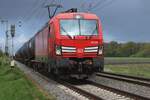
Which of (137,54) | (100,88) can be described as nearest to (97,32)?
(100,88)

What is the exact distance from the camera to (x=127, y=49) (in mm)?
131500

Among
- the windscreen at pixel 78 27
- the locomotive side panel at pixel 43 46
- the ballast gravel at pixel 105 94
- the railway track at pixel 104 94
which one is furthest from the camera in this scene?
the locomotive side panel at pixel 43 46

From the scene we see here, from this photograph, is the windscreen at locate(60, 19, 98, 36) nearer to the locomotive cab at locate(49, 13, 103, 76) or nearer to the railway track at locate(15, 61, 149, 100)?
the locomotive cab at locate(49, 13, 103, 76)

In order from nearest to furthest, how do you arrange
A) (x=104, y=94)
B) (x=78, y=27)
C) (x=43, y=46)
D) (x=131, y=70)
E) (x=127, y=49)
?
1. (x=104, y=94)
2. (x=78, y=27)
3. (x=43, y=46)
4. (x=131, y=70)
5. (x=127, y=49)

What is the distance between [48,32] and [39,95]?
8898 millimetres

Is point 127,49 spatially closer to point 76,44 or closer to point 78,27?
point 78,27

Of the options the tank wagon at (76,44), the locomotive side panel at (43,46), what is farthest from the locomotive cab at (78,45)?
the locomotive side panel at (43,46)

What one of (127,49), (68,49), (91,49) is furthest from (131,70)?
(127,49)

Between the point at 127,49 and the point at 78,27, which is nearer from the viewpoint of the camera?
the point at 78,27

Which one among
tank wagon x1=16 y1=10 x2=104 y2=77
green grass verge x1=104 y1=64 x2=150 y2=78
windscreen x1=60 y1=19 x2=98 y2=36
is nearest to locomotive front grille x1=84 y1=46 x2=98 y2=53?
tank wagon x1=16 y1=10 x2=104 y2=77

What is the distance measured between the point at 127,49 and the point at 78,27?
109238 mm

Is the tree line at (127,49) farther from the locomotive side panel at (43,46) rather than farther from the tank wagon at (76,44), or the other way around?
the tank wagon at (76,44)

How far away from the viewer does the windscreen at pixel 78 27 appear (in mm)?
23016

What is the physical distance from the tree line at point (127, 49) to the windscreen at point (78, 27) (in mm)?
101926
